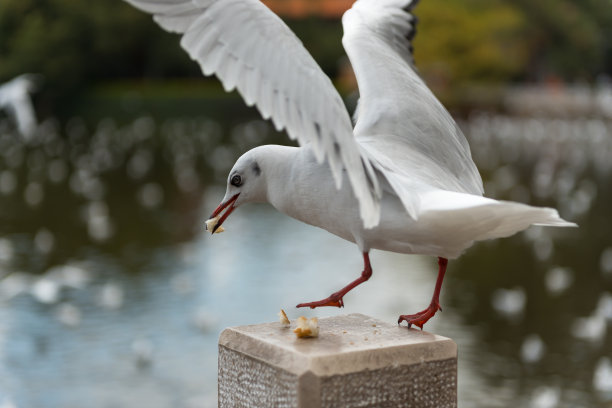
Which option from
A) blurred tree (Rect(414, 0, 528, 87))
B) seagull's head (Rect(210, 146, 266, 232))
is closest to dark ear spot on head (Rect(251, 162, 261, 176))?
seagull's head (Rect(210, 146, 266, 232))

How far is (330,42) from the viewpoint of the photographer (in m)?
38.8

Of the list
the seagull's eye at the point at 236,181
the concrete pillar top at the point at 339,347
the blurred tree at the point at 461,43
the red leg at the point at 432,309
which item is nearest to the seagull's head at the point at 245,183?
the seagull's eye at the point at 236,181

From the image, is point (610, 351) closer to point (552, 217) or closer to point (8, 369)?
point (8, 369)

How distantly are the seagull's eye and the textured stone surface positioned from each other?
52 cm

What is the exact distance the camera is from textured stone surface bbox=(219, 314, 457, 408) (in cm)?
290

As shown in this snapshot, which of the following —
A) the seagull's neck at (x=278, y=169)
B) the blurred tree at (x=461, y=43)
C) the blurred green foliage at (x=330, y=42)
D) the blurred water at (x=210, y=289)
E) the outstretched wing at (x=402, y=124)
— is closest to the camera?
the seagull's neck at (x=278, y=169)

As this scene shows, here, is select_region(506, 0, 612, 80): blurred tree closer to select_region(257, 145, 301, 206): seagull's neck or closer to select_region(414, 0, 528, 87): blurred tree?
select_region(414, 0, 528, 87): blurred tree

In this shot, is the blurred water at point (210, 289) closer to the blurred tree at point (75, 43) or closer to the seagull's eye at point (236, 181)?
the seagull's eye at point (236, 181)

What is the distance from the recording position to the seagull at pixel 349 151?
2.82 m

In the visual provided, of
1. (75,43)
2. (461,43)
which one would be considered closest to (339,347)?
(461,43)

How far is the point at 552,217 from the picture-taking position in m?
2.85

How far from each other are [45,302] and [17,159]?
13.7 m

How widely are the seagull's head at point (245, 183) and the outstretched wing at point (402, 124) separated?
39cm

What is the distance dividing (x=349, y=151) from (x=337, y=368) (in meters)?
0.69
